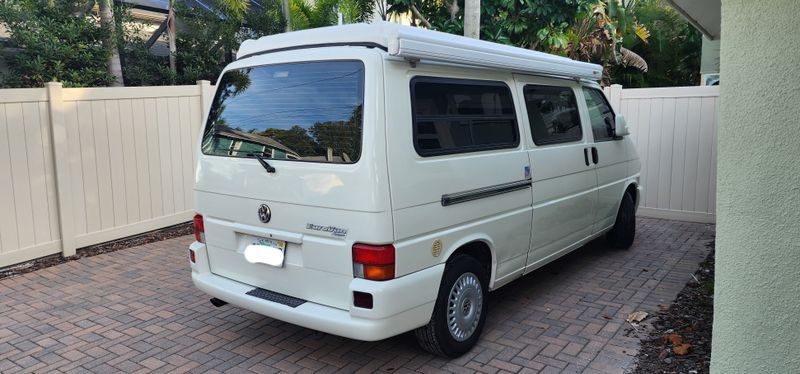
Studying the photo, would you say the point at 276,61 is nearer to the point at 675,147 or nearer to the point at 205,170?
the point at 205,170

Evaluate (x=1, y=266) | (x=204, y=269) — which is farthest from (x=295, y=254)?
(x=1, y=266)

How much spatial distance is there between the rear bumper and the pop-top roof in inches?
53.7

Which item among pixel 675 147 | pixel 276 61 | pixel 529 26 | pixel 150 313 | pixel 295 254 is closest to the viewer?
pixel 295 254

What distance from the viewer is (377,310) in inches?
138

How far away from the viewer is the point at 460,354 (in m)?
4.22

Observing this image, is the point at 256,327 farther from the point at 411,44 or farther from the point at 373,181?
the point at 411,44

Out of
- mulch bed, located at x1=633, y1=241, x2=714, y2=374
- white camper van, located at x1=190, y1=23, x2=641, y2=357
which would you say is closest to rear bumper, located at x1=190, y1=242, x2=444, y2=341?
white camper van, located at x1=190, y1=23, x2=641, y2=357

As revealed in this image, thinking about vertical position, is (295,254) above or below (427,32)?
below

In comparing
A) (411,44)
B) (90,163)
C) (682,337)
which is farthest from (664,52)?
(411,44)

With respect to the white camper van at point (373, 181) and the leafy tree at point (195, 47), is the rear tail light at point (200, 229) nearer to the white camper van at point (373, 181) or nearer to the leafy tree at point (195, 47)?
the white camper van at point (373, 181)

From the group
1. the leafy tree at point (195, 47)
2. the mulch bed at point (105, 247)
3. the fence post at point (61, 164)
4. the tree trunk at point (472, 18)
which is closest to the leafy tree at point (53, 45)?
the leafy tree at point (195, 47)

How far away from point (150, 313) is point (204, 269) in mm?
1083

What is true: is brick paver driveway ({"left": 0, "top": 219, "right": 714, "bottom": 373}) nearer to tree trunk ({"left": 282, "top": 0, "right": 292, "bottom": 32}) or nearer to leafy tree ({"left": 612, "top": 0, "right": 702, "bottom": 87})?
tree trunk ({"left": 282, "top": 0, "right": 292, "bottom": 32})

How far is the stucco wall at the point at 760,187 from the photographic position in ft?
8.11
